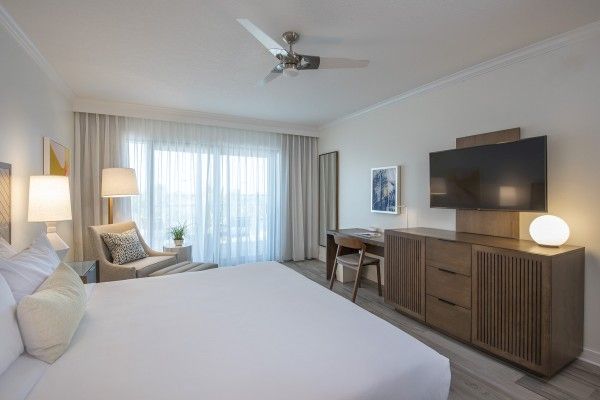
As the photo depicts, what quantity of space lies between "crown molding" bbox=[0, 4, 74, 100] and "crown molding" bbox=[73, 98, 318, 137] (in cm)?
43

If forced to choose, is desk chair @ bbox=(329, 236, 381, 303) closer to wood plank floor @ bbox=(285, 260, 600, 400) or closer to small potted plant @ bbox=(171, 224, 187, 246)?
wood plank floor @ bbox=(285, 260, 600, 400)

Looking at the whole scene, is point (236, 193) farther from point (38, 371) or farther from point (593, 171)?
point (593, 171)

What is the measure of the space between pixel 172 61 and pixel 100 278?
227 cm

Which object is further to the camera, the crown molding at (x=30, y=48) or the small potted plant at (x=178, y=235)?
the small potted plant at (x=178, y=235)

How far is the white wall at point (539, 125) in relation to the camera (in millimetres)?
2053

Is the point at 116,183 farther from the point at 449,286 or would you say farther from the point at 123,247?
the point at 449,286

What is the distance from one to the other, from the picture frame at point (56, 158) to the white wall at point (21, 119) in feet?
0.26

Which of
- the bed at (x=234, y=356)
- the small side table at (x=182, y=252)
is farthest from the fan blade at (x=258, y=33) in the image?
the small side table at (x=182, y=252)

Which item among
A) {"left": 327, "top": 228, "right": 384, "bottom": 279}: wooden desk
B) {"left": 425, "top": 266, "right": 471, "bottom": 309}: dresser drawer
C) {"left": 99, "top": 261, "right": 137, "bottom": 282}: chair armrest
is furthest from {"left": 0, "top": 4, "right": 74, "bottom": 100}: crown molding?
{"left": 425, "top": 266, "right": 471, "bottom": 309}: dresser drawer

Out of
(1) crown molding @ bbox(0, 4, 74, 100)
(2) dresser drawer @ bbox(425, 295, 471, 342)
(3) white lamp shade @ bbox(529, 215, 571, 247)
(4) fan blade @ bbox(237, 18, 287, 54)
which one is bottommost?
(2) dresser drawer @ bbox(425, 295, 471, 342)

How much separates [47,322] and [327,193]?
13.9ft

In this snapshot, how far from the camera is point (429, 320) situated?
2621mm

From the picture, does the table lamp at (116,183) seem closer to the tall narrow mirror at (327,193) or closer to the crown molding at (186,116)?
the crown molding at (186,116)

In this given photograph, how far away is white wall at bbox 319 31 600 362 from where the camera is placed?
2.05 metres
